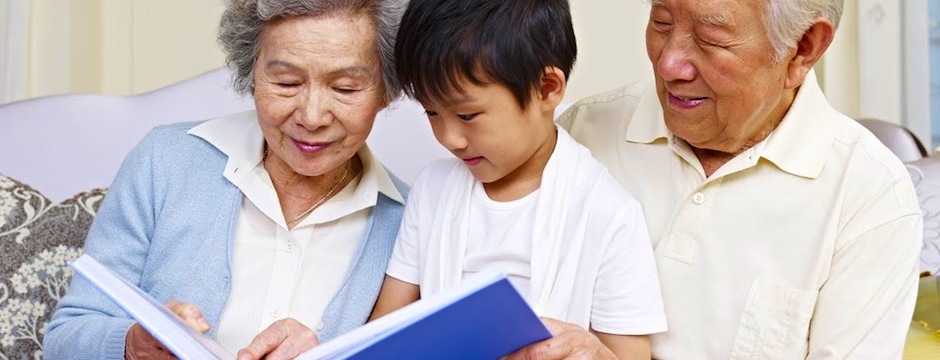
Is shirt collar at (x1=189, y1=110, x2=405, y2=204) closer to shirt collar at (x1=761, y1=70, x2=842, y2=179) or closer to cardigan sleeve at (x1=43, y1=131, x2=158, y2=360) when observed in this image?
cardigan sleeve at (x1=43, y1=131, x2=158, y2=360)

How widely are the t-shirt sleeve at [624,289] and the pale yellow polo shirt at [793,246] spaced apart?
132 millimetres

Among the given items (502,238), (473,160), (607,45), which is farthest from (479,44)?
(607,45)

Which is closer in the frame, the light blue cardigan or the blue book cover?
the blue book cover

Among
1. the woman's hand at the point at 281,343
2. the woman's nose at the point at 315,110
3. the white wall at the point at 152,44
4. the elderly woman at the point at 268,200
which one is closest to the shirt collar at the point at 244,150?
the elderly woman at the point at 268,200

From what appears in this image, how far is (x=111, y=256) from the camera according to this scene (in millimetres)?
1909

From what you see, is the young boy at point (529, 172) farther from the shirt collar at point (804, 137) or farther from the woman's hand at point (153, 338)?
the woman's hand at point (153, 338)

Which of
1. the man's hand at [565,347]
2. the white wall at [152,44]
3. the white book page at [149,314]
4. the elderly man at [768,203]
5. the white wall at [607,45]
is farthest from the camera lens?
the white wall at [607,45]

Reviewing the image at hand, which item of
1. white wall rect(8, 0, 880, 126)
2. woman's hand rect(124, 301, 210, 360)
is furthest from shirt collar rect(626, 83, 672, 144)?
white wall rect(8, 0, 880, 126)

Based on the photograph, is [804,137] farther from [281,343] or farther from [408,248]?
[281,343]

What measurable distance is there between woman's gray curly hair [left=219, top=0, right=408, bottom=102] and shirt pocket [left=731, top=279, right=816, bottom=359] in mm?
676

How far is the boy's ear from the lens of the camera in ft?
5.52

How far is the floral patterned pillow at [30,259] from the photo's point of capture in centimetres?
205

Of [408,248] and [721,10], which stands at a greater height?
[721,10]

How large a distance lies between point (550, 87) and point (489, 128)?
0.13 metres
